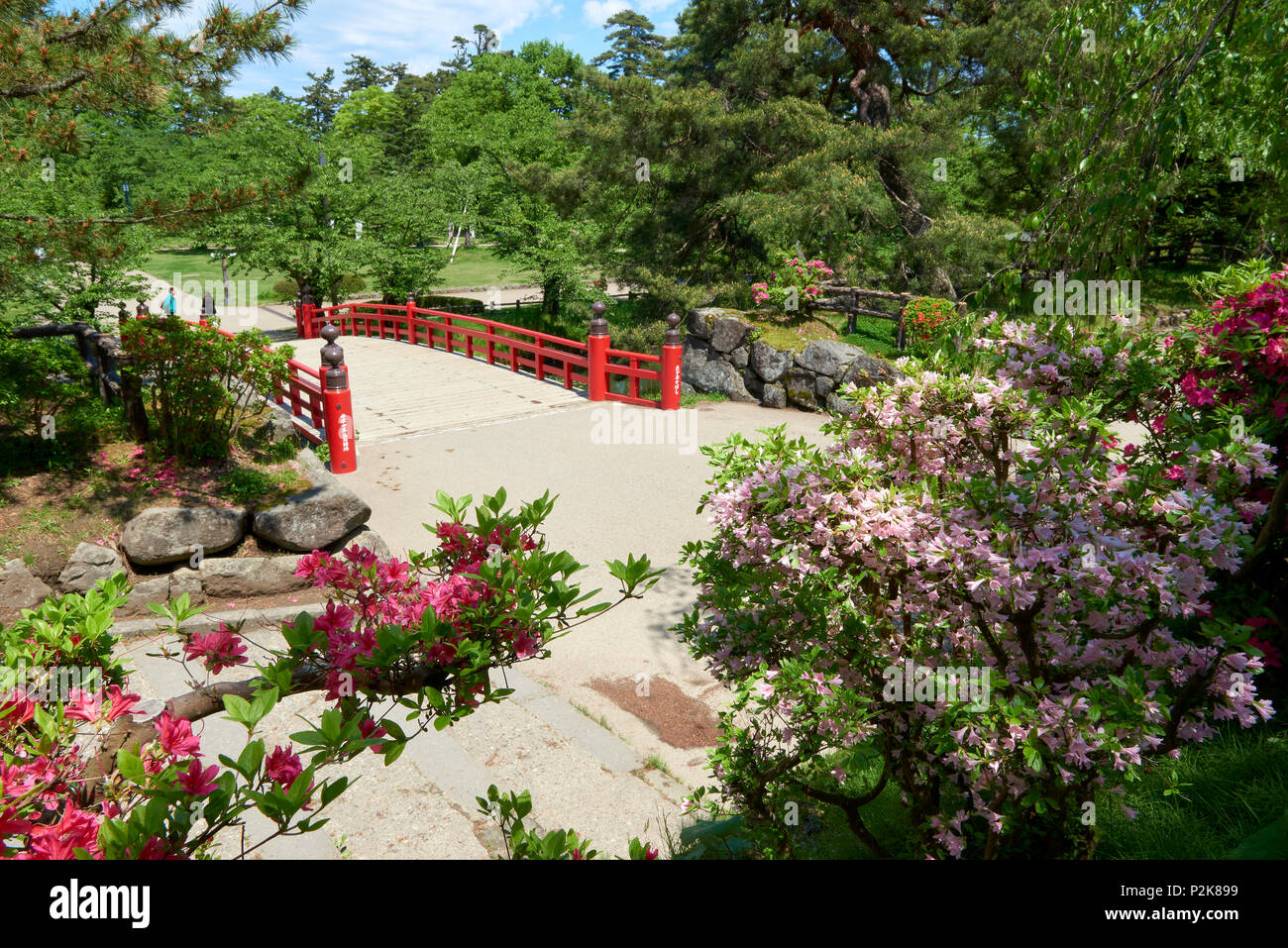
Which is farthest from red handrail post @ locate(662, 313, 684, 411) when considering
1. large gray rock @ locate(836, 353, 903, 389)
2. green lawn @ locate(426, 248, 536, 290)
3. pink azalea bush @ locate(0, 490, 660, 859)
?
green lawn @ locate(426, 248, 536, 290)

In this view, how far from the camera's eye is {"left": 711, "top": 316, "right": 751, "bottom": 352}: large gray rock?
1542cm

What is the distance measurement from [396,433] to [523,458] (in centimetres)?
262

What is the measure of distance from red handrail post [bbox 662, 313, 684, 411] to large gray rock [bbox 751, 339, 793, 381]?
165 centimetres

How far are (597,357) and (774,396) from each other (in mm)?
3372

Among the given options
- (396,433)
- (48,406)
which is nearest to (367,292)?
(396,433)

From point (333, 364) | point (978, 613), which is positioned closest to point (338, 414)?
point (333, 364)

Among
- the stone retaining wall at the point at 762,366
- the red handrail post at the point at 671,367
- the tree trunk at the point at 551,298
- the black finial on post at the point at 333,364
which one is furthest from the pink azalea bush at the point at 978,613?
the tree trunk at the point at 551,298

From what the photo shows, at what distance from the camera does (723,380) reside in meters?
15.7

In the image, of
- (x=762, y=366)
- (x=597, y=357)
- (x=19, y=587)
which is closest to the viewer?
(x=19, y=587)

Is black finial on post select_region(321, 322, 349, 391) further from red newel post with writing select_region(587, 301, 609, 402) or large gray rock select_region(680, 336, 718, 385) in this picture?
large gray rock select_region(680, 336, 718, 385)

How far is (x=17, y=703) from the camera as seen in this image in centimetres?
194

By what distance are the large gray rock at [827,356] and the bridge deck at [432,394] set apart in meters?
4.26

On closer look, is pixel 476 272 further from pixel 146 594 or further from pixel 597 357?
pixel 146 594
